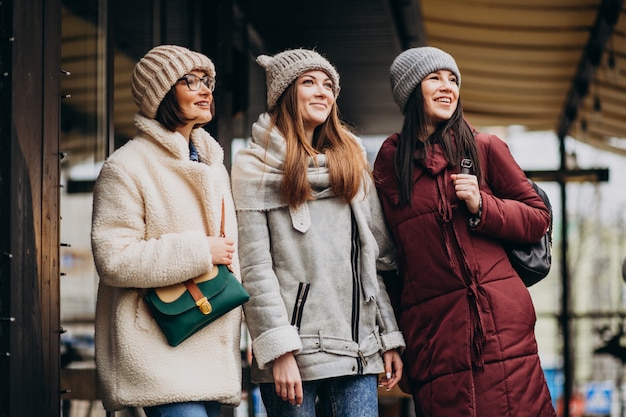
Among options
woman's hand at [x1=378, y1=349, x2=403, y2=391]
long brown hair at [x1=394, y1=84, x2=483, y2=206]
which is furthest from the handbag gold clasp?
long brown hair at [x1=394, y1=84, x2=483, y2=206]

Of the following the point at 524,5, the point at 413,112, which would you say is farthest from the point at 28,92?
the point at 524,5

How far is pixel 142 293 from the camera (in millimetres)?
3512

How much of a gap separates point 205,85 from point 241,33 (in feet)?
14.9

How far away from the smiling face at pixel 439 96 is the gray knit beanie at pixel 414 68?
26 mm

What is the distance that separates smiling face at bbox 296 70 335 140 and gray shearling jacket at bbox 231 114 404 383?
0.13 metres

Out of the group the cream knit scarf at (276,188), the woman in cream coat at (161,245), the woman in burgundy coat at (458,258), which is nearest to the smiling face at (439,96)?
the woman in burgundy coat at (458,258)

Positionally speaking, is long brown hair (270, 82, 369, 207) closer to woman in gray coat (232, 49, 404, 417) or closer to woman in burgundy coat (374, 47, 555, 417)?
woman in gray coat (232, 49, 404, 417)

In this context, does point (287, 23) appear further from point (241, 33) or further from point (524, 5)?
point (524, 5)

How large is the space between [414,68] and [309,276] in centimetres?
88

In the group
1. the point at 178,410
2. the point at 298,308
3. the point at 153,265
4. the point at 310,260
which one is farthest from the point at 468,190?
the point at 178,410

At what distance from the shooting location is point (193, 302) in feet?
11.4

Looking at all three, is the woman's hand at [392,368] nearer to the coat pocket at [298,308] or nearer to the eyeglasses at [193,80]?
the coat pocket at [298,308]

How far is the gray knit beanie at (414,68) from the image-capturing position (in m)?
4.02

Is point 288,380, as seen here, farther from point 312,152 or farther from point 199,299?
point 312,152
